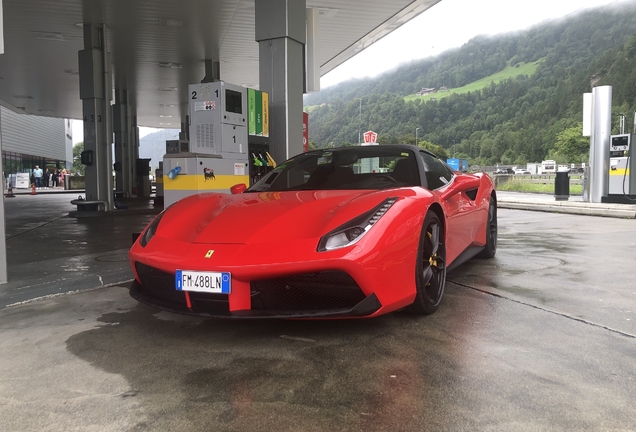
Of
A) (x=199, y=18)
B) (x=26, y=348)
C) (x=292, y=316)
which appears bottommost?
(x=26, y=348)

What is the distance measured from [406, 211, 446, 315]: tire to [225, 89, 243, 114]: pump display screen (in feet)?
13.1

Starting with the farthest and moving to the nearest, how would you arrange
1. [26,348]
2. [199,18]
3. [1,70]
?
[1,70] → [199,18] → [26,348]

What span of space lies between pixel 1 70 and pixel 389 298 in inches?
826

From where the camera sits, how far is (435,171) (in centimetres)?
409

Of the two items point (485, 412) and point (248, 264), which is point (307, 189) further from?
point (485, 412)

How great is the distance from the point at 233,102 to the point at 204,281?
449 cm

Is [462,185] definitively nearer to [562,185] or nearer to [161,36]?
[161,36]

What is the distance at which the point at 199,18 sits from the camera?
40.5 ft

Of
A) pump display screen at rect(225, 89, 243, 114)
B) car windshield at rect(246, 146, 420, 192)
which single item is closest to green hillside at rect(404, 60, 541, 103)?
pump display screen at rect(225, 89, 243, 114)

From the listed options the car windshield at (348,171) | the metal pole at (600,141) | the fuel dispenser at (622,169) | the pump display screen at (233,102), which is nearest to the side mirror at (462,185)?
the car windshield at (348,171)

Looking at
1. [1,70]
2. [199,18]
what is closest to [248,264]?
[199,18]

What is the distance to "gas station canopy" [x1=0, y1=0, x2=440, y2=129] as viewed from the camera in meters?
11.4

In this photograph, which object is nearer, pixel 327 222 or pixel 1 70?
pixel 327 222

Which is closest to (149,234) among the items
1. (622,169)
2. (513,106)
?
(622,169)
